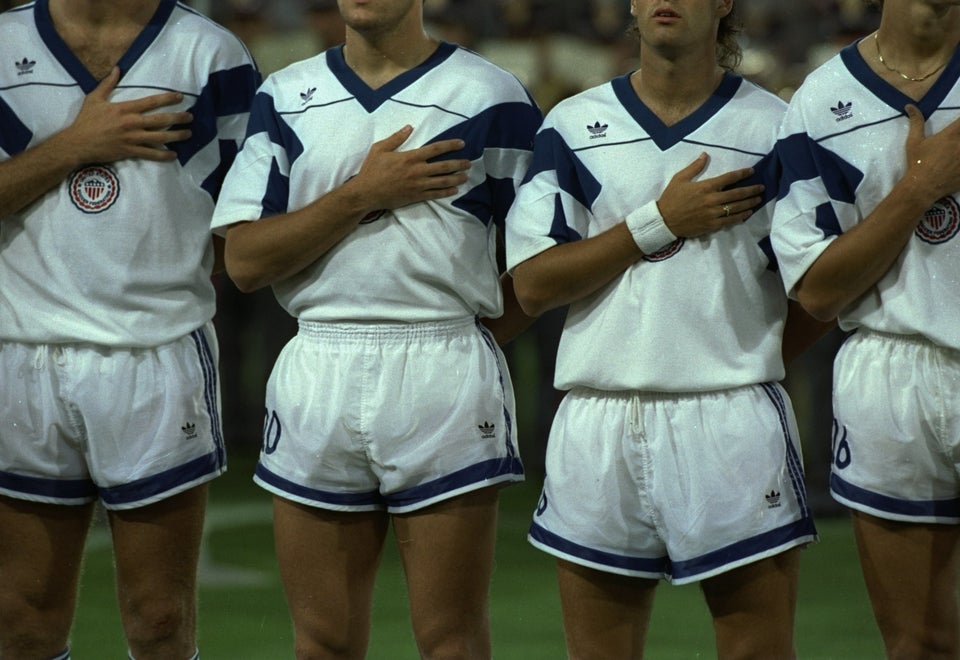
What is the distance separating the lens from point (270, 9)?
10734 mm

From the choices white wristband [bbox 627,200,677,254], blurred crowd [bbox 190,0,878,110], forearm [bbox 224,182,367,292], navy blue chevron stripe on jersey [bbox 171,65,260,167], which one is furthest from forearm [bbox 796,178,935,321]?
blurred crowd [bbox 190,0,878,110]

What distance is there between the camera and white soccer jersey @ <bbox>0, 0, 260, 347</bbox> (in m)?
4.01

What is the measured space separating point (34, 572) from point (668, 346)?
1786 millimetres

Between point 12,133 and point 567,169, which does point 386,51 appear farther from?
point 12,133

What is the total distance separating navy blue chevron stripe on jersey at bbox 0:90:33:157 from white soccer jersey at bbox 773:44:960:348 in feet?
6.37

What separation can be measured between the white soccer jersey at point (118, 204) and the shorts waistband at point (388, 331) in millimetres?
491

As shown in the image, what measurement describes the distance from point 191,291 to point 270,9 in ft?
Answer: 22.8

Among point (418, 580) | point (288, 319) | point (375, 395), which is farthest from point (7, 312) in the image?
point (288, 319)

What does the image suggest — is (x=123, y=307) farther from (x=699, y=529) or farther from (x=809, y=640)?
(x=809, y=640)

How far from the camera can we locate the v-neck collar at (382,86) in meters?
3.85

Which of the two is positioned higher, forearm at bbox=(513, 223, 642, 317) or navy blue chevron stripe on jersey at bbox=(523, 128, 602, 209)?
navy blue chevron stripe on jersey at bbox=(523, 128, 602, 209)

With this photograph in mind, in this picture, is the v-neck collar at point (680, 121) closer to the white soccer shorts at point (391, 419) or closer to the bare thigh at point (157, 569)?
the white soccer shorts at point (391, 419)

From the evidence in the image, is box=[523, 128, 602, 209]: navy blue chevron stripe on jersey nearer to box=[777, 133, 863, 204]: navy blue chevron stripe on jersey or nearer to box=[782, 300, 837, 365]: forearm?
box=[777, 133, 863, 204]: navy blue chevron stripe on jersey

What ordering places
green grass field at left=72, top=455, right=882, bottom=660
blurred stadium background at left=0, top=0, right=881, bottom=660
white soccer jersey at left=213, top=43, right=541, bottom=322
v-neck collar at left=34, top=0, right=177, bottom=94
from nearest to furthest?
white soccer jersey at left=213, top=43, right=541, bottom=322 < v-neck collar at left=34, top=0, right=177, bottom=94 < green grass field at left=72, top=455, right=882, bottom=660 < blurred stadium background at left=0, top=0, right=881, bottom=660
